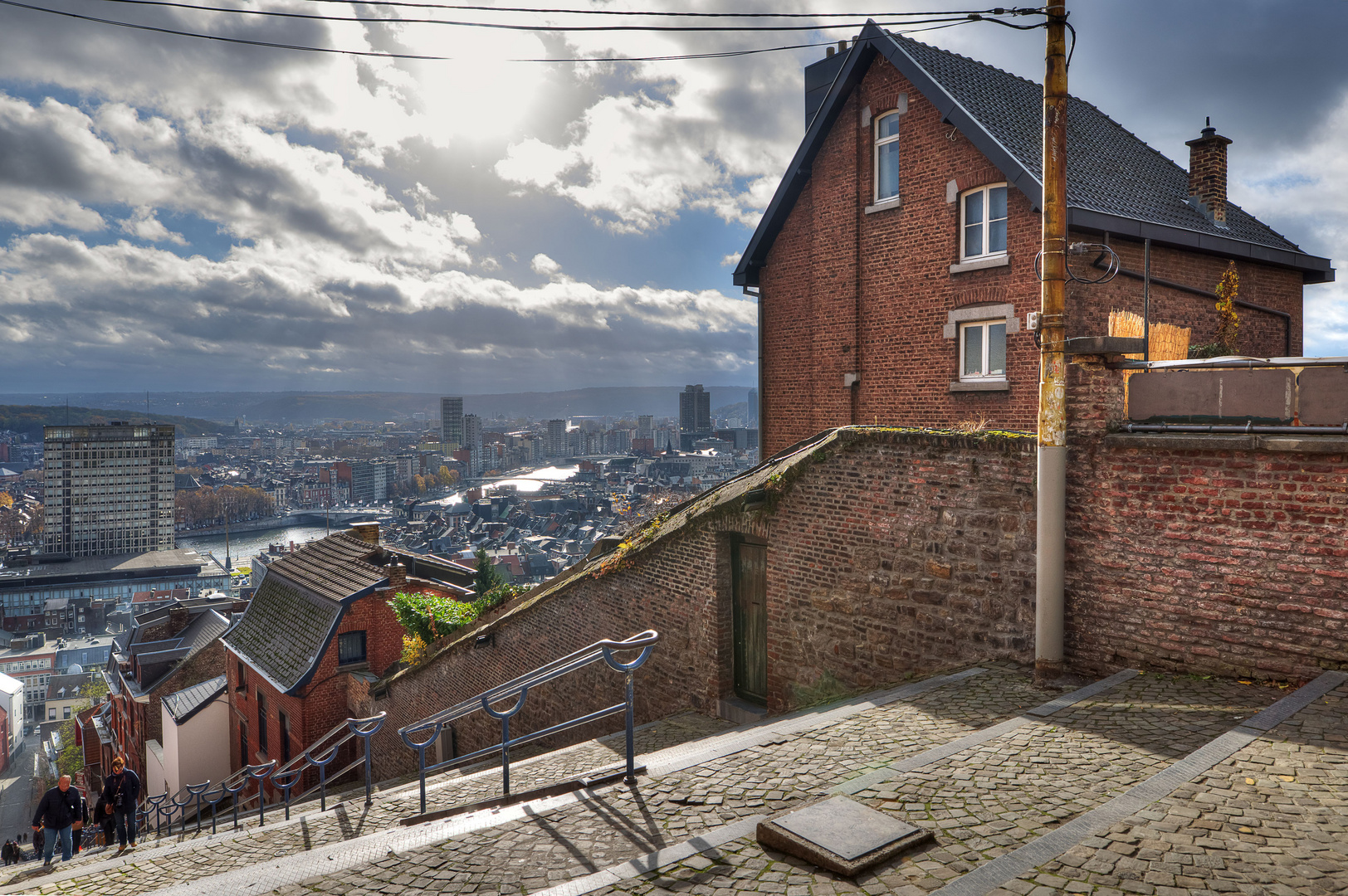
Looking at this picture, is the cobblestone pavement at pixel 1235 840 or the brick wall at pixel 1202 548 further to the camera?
the brick wall at pixel 1202 548

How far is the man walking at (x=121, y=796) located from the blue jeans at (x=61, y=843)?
29.1 inches

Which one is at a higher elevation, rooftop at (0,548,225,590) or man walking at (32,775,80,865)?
man walking at (32,775,80,865)

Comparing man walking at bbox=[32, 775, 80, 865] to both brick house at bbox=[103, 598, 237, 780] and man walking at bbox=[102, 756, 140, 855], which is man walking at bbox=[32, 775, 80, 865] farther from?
brick house at bbox=[103, 598, 237, 780]

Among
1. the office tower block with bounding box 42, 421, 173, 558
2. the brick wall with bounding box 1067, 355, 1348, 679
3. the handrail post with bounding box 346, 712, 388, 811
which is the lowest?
the office tower block with bounding box 42, 421, 173, 558

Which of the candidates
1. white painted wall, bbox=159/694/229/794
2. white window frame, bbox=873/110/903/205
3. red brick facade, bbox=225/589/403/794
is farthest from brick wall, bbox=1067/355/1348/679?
white painted wall, bbox=159/694/229/794

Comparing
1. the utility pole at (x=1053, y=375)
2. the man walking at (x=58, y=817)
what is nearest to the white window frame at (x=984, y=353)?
the utility pole at (x=1053, y=375)

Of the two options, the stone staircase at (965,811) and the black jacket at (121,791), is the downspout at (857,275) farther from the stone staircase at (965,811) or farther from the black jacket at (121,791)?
the black jacket at (121,791)

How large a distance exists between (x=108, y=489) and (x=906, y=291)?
206360 mm

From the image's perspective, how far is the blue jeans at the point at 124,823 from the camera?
11.4m

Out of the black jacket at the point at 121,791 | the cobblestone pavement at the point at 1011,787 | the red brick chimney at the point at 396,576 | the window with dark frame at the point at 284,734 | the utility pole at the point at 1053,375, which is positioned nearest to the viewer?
the cobblestone pavement at the point at 1011,787

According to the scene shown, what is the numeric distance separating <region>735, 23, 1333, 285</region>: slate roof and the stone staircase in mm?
9235

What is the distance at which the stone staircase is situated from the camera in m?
4.04

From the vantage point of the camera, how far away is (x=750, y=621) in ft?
35.0

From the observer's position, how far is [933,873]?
4082 mm
